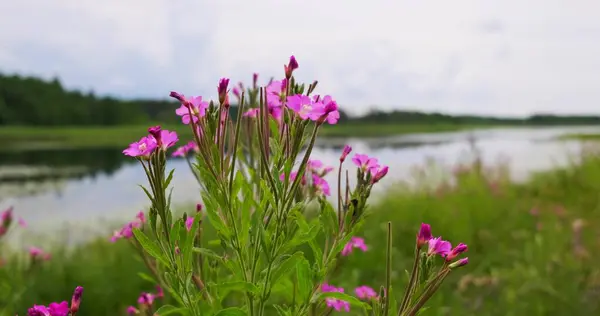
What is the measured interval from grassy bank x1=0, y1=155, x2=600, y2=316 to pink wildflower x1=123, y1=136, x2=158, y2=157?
903 millimetres

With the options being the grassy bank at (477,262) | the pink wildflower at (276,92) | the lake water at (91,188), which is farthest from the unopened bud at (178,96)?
the lake water at (91,188)

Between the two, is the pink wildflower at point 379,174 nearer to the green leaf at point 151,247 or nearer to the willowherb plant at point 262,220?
the willowherb plant at point 262,220

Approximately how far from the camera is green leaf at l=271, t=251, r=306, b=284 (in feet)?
3.77

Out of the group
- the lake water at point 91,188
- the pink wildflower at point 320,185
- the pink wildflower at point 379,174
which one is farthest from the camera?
the lake water at point 91,188

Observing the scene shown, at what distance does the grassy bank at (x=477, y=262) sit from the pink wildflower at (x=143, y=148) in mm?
903

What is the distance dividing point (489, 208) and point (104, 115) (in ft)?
132

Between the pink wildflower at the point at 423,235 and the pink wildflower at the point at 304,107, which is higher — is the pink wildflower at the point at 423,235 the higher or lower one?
the lower one

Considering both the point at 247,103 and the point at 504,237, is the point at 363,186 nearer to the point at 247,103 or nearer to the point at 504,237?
the point at 247,103

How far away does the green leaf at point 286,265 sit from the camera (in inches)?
45.3

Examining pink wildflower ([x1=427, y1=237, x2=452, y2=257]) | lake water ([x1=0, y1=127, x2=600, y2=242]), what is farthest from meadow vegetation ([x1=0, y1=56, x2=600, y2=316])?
lake water ([x1=0, y1=127, x2=600, y2=242])

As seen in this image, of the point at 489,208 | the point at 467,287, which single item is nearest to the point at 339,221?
the point at 467,287

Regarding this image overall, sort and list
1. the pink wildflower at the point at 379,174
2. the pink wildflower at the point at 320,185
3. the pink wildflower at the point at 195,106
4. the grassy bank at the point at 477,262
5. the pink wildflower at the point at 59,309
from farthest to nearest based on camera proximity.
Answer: the grassy bank at the point at 477,262 → the pink wildflower at the point at 320,185 → the pink wildflower at the point at 379,174 → the pink wildflower at the point at 195,106 → the pink wildflower at the point at 59,309

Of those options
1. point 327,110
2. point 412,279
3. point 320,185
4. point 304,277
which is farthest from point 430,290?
point 320,185

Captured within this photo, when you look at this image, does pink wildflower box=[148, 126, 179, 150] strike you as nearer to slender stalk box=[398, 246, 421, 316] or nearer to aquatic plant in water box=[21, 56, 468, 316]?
aquatic plant in water box=[21, 56, 468, 316]
